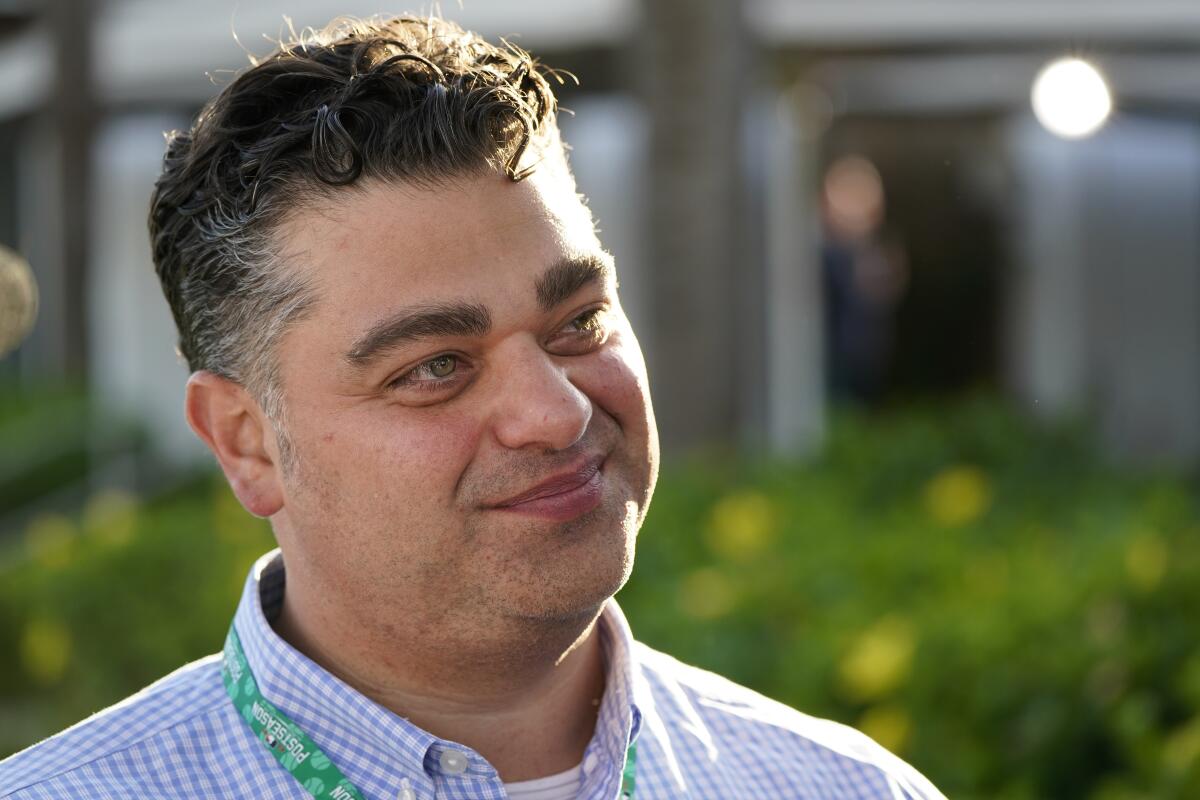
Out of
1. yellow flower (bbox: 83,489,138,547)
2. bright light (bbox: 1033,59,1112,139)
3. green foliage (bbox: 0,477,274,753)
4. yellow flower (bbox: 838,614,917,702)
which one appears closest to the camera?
yellow flower (bbox: 838,614,917,702)

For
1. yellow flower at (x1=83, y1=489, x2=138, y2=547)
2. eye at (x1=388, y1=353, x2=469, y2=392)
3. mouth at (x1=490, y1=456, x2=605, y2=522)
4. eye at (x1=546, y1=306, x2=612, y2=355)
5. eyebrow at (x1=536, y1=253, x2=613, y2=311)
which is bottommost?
yellow flower at (x1=83, y1=489, x2=138, y2=547)

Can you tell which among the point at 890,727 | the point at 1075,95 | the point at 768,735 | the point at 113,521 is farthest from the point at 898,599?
the point at 113,521

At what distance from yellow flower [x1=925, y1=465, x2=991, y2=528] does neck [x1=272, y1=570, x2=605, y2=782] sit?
3325mm

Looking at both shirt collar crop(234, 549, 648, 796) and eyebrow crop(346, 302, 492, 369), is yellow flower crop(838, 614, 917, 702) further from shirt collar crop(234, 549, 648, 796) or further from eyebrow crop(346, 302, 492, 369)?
eyebrow crop(346, 302, 492, 369)

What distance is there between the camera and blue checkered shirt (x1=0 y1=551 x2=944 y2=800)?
5.46 feet

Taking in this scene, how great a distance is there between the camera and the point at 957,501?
5195mm

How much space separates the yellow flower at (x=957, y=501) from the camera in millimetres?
5152

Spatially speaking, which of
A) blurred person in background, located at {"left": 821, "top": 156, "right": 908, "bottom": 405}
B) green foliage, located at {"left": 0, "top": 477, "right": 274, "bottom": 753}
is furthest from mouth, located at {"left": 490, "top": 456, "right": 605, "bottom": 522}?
blurred person in background, located at {"left": 821, "top": 156, "right": 908, "bottom": 405}

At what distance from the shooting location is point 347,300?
5.65ft

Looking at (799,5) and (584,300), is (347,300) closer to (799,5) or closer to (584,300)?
(584,300)

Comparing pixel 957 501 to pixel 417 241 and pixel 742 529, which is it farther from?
pixel 417 241

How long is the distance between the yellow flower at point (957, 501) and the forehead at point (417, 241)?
3450mm

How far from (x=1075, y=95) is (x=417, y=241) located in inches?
138

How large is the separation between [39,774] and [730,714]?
77 centimetres
